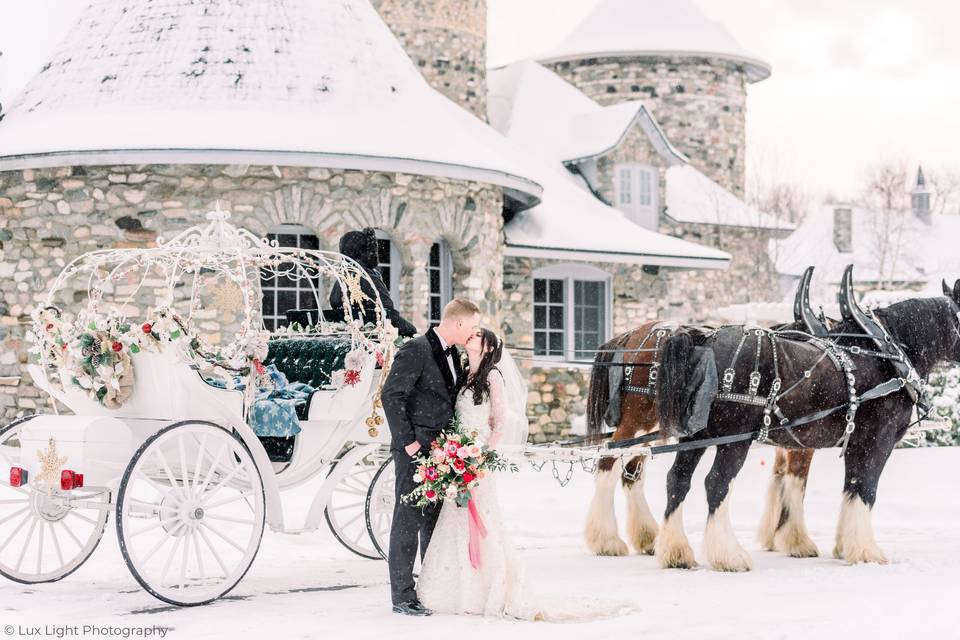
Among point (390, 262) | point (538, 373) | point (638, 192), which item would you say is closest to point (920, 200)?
point (638, 192)

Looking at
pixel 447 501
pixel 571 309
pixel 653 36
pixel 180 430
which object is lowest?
pixel 447 501

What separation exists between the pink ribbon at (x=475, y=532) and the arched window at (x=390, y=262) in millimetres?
8748

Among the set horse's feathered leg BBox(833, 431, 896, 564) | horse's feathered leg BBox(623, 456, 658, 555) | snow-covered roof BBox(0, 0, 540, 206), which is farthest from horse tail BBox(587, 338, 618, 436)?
snow-covered roof BBox(0, 0, 540, 206)

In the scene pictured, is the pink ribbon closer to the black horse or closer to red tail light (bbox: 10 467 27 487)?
the black horse

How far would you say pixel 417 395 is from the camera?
716 cm

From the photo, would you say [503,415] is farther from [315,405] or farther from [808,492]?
[808,492]

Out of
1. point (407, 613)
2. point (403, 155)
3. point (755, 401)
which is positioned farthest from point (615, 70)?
point (407, 613)

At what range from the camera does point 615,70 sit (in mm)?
28938

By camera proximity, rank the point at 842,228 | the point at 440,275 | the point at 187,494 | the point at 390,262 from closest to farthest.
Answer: the point at 187,494 → the point at 390,262 → the point at 440,275 → the point at 842,228

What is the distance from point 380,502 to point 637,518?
6.43ft

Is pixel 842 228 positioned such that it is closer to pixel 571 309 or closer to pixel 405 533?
pixel 571 309

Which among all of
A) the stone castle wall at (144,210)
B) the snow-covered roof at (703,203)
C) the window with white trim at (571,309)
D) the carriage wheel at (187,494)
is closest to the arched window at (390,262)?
the stone castle wall at (144,210)

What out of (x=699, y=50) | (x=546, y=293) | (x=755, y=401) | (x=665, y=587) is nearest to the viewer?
(x=665, y=587)

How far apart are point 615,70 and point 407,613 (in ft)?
76.2
